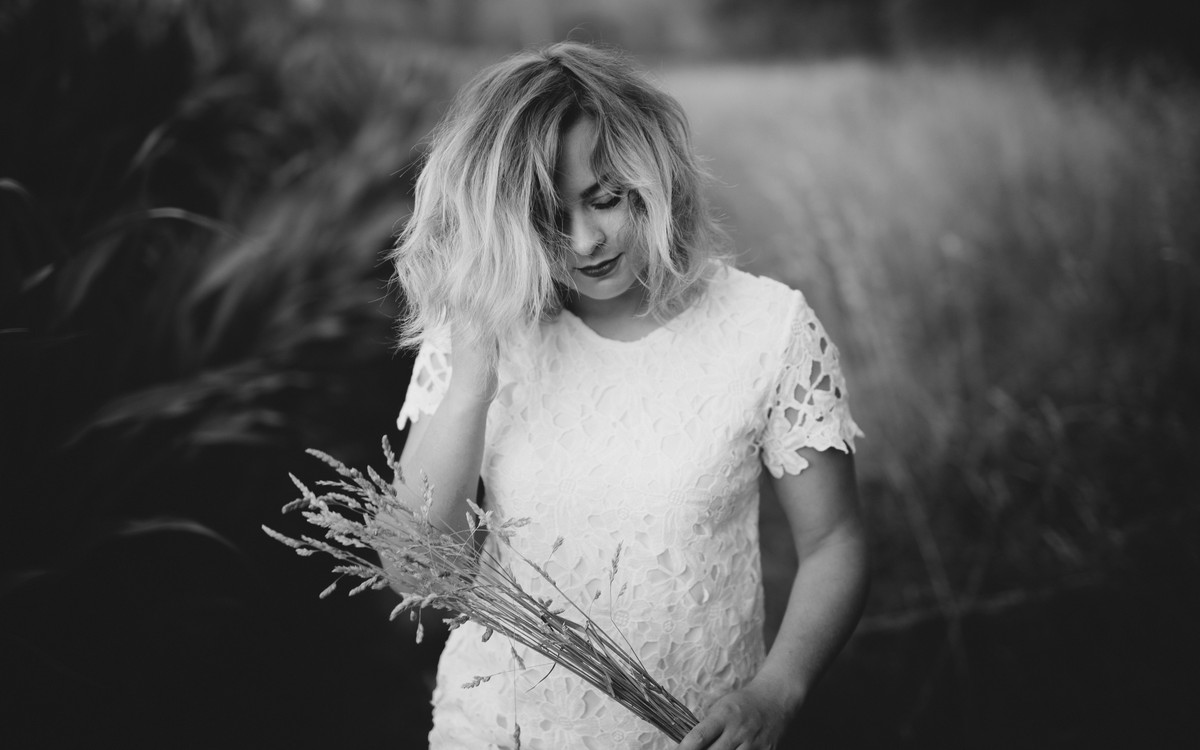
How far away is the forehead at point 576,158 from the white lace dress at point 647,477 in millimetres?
278

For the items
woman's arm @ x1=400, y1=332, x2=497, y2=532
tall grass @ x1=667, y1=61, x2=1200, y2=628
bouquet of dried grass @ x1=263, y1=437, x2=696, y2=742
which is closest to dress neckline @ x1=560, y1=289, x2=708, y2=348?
woman's arm @ x1=400, y1=332, x2=497, y2=532

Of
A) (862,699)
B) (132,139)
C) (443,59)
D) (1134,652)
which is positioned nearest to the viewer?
(132,139)

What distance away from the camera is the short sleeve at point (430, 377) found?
1430 millimetres

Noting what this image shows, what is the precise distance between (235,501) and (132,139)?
113 cm

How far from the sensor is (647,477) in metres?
1.35

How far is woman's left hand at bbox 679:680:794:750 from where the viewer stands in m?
1.14

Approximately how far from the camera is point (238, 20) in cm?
337

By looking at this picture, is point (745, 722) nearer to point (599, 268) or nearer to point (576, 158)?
point (599, 268)

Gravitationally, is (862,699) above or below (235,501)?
below

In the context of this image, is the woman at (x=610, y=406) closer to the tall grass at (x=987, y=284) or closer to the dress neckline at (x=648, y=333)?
the dress neckline at (x=648, y=333)

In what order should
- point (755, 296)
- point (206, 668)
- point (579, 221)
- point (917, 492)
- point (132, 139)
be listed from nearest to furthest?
1. point (579, 221)
2. point (755, 296)
3. point (206, 668)
4. point (132, 139)
5. point (917, 492)

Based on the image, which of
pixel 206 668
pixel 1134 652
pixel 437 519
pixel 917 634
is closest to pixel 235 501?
pixel 206 668

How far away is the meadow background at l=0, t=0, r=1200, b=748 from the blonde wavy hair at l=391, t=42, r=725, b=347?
0.74ft

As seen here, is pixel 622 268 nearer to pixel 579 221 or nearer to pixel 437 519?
pixel 579 221
